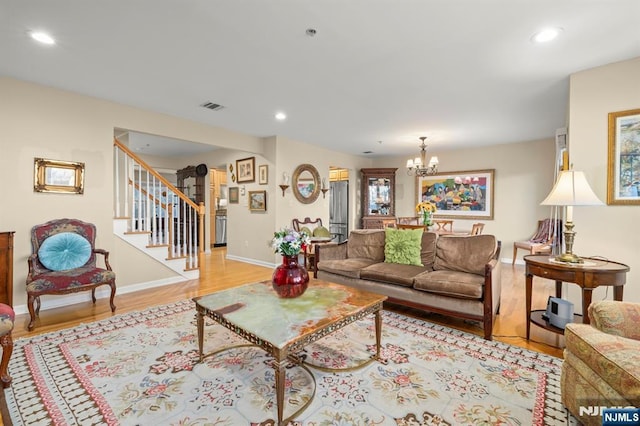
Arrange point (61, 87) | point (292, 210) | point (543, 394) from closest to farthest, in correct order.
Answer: point (543, 394) < point (61, 87) < point (292, 210)

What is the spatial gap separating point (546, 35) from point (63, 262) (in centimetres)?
504

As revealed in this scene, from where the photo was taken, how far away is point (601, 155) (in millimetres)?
2791

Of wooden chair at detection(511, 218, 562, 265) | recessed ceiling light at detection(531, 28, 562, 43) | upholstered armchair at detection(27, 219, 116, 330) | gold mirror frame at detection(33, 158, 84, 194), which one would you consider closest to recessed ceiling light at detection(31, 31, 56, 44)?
gold mirror frame at detection(33, 158, 84, 194)

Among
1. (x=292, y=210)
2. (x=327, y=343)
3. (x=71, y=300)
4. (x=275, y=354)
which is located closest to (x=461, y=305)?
(x=327, y=343)

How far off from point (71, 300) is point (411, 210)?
6.84 m

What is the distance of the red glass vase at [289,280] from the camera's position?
2275 millimetres

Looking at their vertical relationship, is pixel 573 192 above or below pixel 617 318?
above

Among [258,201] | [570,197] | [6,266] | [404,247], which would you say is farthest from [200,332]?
[258,201]

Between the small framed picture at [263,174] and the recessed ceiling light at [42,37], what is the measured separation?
366 centimetres

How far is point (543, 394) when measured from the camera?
5.99ft

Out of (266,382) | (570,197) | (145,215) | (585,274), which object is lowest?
(266,382)

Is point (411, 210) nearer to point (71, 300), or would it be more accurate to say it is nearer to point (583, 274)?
point (583, 274)

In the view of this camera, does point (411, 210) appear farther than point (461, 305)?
Yes

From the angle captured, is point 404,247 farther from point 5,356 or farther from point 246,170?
point 246,170
